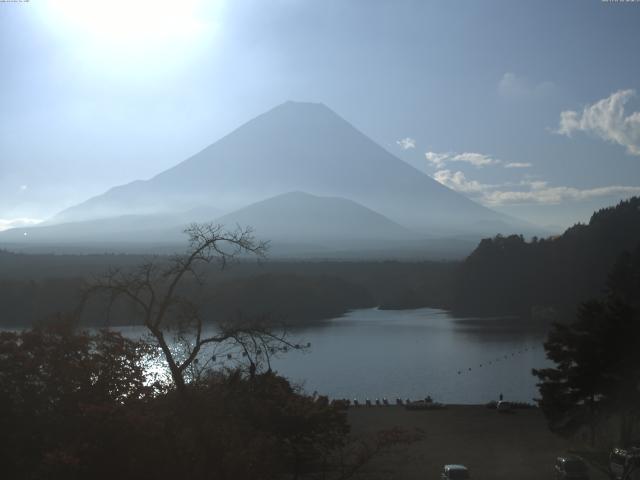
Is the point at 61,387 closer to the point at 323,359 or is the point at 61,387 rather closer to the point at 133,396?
the point at 133,396

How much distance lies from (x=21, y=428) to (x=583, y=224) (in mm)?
46095

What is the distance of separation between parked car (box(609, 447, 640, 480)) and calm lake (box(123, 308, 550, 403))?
495 cm

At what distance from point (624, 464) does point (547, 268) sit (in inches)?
1492

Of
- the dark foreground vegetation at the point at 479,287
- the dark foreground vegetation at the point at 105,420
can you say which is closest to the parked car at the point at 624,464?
the dark foreground vegetation at the point at 105,420

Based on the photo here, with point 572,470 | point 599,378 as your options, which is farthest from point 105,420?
point 599,378

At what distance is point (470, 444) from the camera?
12031 millimetres

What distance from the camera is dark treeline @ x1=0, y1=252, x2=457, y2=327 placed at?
3831cm

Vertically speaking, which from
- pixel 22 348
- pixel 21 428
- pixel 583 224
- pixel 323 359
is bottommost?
pixel 323 359

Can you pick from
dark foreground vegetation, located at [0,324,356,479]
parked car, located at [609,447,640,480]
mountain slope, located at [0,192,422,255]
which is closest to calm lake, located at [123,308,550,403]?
parked car, located at [609,447,640,480]

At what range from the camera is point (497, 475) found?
32.3ft

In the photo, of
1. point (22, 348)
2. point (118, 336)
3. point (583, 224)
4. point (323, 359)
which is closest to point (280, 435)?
point (118, 336)

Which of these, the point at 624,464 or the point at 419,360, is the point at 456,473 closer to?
the point at 624,464

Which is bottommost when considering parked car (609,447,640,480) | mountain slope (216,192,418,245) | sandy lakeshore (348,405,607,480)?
sandy lakeshore (348,405,607,480)

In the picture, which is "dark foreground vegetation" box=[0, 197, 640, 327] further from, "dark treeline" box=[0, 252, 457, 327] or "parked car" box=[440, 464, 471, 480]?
"parked car" box=[440, 464, 471, 480]
